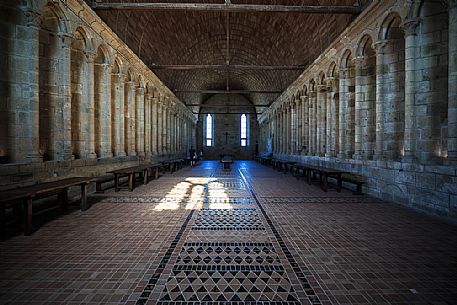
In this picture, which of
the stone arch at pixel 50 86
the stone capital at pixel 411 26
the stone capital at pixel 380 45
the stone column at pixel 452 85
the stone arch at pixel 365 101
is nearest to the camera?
the stone column at pixel 452 85

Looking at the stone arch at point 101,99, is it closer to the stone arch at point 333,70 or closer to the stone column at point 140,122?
the stone column at point 140,122

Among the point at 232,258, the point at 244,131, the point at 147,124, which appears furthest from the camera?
the point at 244,131

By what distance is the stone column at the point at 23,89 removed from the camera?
254 inches

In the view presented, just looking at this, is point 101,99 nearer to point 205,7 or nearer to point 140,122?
point 140,122

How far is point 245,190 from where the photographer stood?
9664 mm

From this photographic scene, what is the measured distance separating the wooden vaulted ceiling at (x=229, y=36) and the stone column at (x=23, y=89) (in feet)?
12.1

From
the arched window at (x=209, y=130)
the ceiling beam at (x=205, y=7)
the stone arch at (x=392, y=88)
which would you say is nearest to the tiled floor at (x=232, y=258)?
the stone arch at (x=392, y=88)

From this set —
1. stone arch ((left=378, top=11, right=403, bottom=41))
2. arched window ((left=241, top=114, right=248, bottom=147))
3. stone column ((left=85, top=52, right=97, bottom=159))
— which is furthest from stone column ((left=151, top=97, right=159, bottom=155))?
arched window ((left=241, top=114, right=248, bottom=147))

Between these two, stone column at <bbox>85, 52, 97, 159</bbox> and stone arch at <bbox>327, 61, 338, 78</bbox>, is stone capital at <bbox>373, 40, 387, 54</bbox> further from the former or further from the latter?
stone column at <bbox>85, 52, 97, 159</bbox>

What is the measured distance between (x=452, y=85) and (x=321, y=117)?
8408 mm

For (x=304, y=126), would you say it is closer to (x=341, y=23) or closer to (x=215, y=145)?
(x=341, y=23)

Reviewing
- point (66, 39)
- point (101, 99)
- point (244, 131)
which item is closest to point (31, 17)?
point (66, 39)

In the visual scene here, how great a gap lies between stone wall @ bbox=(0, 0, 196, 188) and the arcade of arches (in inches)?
1.5

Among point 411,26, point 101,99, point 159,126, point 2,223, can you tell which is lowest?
point 2,223
